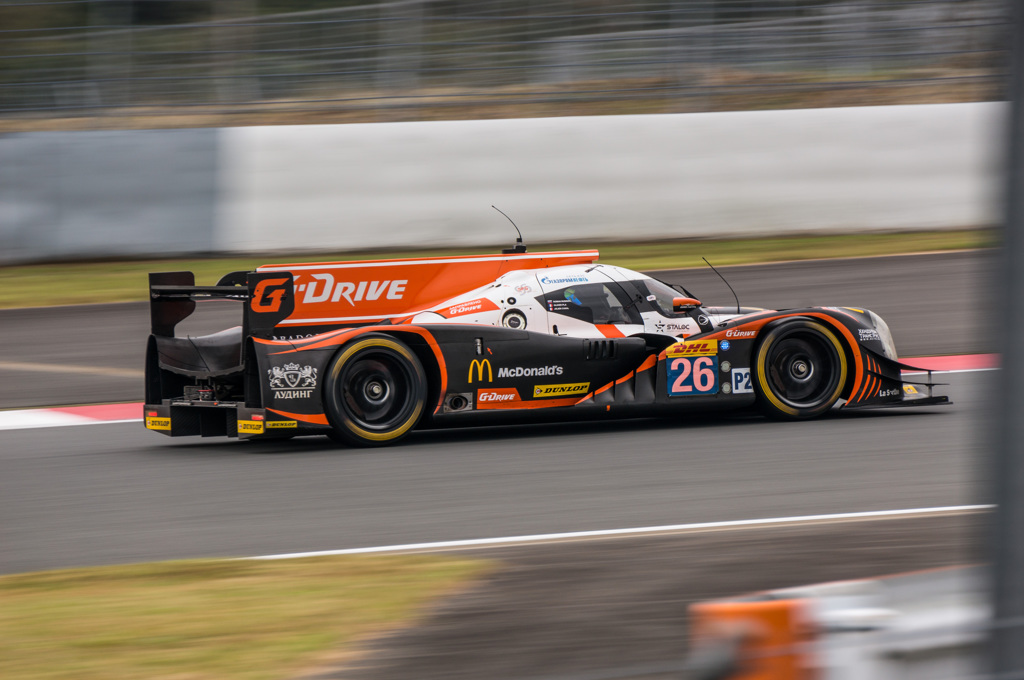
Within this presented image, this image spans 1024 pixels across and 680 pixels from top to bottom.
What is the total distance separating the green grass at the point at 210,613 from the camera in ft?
13.8

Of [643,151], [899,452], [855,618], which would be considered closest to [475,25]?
[643,151]

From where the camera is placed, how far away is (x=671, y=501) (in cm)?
665

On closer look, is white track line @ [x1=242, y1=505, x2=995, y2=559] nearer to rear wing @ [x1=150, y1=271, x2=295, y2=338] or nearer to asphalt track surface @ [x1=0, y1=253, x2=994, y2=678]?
asphalt track surface @ [x1=0, y1=253, x2=994, y2=678]

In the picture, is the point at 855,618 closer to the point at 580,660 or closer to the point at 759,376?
the point at 580,660

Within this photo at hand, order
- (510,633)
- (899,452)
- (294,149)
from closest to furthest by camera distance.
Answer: (510,633) < (899,452) < (294,149)

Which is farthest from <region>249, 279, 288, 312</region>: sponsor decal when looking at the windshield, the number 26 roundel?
the number 26 roundel

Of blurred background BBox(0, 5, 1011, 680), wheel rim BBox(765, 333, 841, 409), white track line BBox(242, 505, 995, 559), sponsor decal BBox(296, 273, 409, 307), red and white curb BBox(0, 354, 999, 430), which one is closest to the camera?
white track line BBox(242, 505, 995, 559)

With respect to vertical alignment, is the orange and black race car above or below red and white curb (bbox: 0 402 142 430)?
above

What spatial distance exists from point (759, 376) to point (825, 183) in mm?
8723

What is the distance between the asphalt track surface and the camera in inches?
180

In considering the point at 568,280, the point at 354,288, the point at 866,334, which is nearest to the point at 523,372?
the point at 568,280

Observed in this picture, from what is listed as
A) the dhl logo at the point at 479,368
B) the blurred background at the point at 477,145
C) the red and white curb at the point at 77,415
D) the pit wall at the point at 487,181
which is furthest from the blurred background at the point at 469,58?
the dhl logo at the point at 479,368

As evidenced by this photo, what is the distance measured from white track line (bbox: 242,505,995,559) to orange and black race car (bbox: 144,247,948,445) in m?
2.75

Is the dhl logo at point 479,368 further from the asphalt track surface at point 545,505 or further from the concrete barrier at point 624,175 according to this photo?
the concrete barrier at point 624,175
